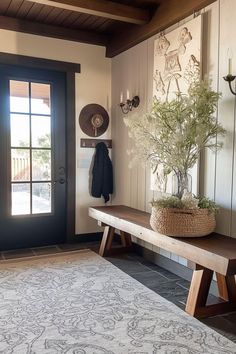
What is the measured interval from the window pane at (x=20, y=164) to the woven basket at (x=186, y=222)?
198 cm

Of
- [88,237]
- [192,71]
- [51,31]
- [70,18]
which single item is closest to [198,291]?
[192,71]

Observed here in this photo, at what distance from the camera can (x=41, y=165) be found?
12.6ft

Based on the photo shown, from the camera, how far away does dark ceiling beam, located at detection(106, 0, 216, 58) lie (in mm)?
2752

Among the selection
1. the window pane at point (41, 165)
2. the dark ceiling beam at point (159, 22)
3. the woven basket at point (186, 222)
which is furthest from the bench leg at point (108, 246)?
the dark ceiling beam at point (159, 22)

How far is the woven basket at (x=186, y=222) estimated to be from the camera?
2334mm

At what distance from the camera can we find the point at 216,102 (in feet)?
8.08

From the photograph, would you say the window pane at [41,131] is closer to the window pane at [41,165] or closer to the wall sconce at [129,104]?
the window pane at [41,165]

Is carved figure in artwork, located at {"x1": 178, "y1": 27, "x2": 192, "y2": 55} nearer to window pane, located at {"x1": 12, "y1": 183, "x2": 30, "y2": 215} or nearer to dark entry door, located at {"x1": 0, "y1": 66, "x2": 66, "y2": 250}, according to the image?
dark entry door, located at {"x1": 0, "y1": 66, "x2": 66, "y2": 250}

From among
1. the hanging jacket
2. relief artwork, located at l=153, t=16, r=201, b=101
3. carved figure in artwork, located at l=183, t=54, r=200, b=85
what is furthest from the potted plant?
the hanging jacket

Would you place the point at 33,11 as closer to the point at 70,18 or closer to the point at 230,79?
the point at 70,18

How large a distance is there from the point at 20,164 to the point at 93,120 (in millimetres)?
1073

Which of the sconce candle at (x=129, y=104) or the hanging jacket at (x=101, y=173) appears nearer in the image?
the sconce candle at (x=129, y=104)

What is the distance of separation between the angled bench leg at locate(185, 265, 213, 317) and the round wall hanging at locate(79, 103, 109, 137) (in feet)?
7.84

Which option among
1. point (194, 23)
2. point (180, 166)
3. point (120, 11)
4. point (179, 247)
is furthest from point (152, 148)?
point (120, 11)
